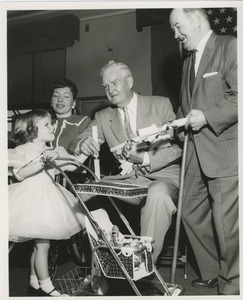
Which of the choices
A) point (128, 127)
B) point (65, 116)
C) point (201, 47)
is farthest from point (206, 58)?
point (65, 116)

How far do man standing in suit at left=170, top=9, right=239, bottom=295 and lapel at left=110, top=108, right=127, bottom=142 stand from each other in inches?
14.8

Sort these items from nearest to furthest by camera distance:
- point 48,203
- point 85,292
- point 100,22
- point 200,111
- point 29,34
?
point 85,292, point 200,111, point 48,203, point 100,22, point 29,34

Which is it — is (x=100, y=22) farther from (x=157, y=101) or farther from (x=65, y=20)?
(x=157, y=101)

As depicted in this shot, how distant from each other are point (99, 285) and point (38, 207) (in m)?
0.48

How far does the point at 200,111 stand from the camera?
160 cm

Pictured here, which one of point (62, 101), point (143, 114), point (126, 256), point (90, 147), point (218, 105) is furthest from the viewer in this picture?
point (62, 101)

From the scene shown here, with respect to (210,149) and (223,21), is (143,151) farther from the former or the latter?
(223,21)

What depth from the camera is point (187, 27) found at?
1712 mm

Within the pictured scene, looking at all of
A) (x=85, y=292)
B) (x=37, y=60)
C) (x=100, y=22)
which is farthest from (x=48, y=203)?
(x=37, y=60)

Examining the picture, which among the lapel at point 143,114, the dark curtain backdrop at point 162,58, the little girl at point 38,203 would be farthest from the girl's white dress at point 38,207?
the dark curtain backdrop at point 162,58

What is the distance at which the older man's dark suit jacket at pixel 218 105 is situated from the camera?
1.59m

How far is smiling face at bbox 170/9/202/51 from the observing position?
168cm

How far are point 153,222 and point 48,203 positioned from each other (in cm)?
54

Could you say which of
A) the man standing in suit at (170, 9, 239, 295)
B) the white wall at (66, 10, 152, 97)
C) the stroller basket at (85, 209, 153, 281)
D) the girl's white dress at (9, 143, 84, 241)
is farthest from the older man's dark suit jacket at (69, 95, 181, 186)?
the white wall at (66, 10, 152, 97)
